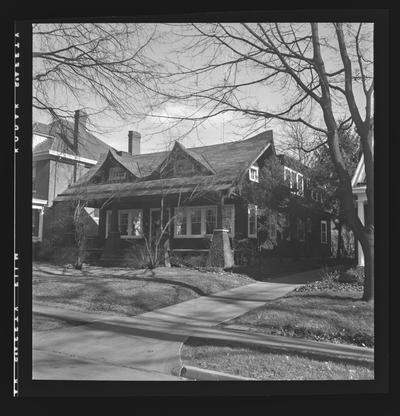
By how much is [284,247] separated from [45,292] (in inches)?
127

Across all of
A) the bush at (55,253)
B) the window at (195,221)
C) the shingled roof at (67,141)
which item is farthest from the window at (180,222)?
the bush at (55,253)

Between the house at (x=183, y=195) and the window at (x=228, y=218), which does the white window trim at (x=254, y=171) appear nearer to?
the house at (x=183, y=195)

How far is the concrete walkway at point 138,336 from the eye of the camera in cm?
500

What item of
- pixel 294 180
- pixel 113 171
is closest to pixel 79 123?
pixel 113 171

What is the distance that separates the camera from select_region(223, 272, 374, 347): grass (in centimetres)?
559

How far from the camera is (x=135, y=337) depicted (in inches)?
214

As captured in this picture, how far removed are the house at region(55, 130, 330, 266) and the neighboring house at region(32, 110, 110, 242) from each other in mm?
130

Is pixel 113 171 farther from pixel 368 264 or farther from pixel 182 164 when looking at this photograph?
pixel 368 264

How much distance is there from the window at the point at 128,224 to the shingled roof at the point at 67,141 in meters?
0.83

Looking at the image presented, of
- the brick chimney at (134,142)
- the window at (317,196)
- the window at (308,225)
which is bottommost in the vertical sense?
the window at (308,225)

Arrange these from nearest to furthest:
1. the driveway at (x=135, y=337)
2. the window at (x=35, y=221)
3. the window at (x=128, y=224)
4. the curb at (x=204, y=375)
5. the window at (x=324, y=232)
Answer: the curb at (x=204, y=375), the driveway at (x=135, y=337), the window at (x=35, y=221), the window at (x=128, y=224), the window at (x=324, y=232)

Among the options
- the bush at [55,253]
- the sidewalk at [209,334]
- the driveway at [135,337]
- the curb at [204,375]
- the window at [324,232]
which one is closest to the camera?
the curb at [204,375]

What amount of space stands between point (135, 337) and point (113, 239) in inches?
52.7

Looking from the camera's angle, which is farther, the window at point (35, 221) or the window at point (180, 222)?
the window at point (180, 222)
